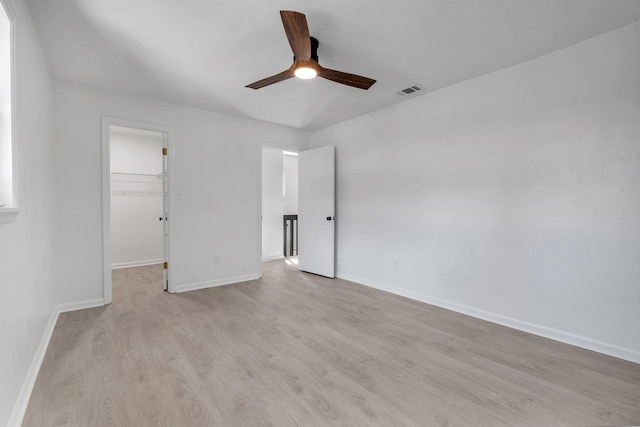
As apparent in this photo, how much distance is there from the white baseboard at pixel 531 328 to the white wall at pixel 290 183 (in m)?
3.53

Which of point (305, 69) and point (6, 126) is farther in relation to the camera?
point (305, 69)

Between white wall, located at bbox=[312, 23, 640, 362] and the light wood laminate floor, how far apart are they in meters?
0.31

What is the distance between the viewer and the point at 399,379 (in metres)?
2.00

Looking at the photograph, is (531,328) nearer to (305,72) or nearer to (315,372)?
(315,372)

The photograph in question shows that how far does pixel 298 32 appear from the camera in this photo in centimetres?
194

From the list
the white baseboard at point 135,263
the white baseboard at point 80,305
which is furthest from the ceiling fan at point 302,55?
the white baseboard at point 135,263

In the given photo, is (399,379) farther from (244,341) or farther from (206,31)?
(206,31)

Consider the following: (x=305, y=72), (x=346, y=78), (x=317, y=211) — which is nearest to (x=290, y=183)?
(x=317, y=211)

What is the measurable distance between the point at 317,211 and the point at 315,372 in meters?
2.99

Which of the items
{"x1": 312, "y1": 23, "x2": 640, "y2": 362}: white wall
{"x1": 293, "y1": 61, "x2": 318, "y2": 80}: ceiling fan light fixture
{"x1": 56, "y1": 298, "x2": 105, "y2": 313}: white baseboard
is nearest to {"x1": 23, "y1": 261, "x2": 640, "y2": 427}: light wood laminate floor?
{"x1": 56, "y1": 298, "x2": 105, "y2": 313}: white baseboard

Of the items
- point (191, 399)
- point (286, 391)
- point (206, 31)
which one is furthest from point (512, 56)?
point (191, 399)

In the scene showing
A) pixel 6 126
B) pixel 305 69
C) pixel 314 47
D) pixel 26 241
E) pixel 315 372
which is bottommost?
pixel 315 372

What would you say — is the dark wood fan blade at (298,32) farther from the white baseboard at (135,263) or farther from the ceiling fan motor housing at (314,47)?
the white baseboard at (135,263)

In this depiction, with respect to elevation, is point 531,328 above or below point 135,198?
below
